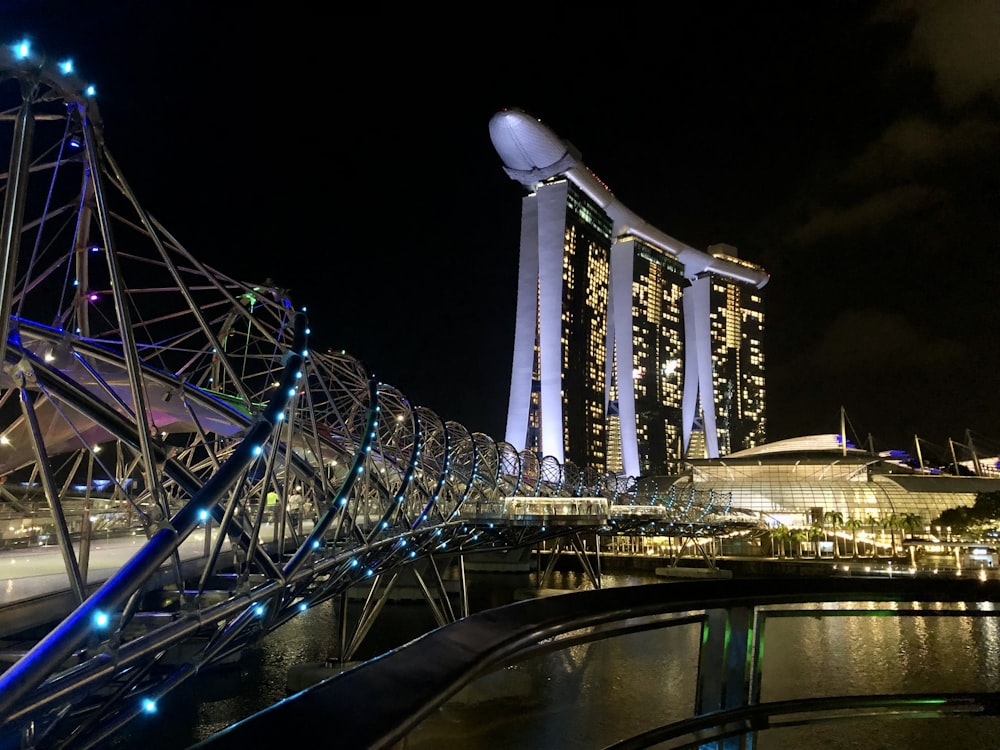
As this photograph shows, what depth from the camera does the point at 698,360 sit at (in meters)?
146

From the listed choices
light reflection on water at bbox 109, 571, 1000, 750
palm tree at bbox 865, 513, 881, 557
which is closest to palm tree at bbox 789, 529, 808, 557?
palm tree at bbox 865, 513, 881, 557

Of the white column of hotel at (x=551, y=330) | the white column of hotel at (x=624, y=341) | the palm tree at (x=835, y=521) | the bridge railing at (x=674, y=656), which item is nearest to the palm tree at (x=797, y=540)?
the palm tree at (x=835, y=521)

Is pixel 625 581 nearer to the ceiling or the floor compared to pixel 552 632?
nearer to the floor

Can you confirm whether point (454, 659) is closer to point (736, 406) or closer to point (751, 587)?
point (751, 587)

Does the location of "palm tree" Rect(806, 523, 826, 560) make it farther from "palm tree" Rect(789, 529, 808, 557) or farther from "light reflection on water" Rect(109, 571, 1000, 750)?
"light reflection on water" Rect(109, 571, 1000, 750)

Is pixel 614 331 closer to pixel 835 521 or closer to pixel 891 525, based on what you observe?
pixel 835 521

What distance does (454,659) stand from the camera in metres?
2.16

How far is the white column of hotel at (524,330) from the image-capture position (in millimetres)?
85312

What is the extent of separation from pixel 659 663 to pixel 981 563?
63.2m

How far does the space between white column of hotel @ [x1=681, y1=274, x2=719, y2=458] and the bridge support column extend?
463 feet

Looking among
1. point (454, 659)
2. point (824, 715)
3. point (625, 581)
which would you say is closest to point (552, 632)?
point (454, 659)

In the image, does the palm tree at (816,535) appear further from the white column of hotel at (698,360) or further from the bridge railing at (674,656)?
the bridge railing at (674,656)

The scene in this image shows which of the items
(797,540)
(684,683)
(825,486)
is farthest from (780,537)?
(684,683)

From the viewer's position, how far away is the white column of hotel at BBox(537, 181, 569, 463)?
89750 millimetres
